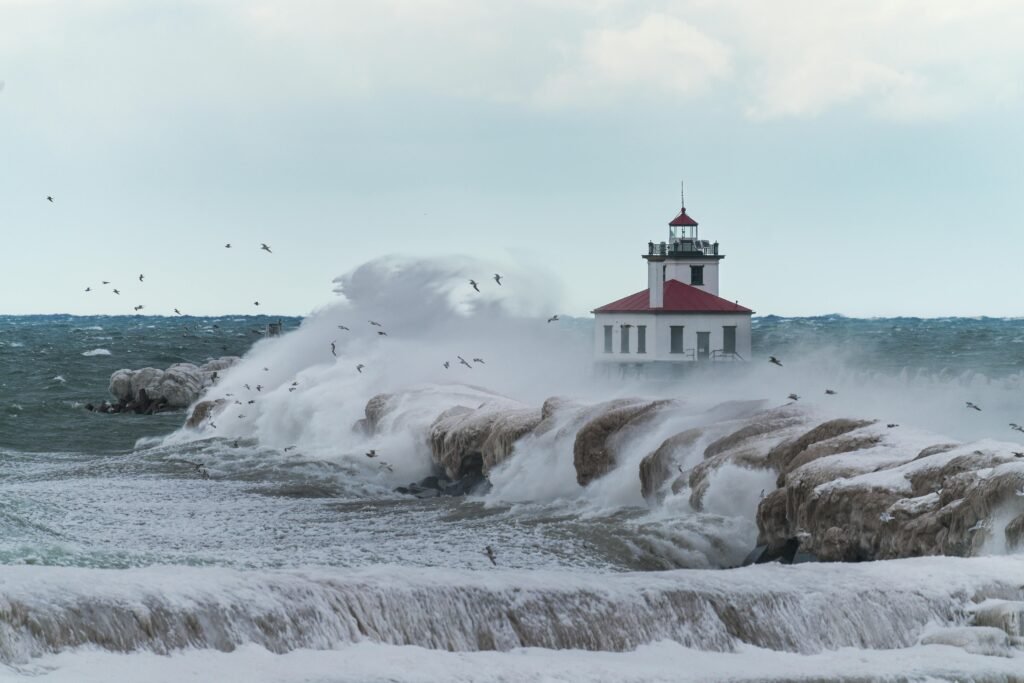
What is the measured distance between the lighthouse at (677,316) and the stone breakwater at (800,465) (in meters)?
12.6

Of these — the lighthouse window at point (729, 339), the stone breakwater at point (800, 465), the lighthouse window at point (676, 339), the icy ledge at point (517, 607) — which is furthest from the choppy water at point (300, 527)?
the lighthouse window at point (676, 339)

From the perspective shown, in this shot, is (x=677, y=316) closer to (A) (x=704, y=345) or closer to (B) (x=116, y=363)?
(A) (x=704, y=345)

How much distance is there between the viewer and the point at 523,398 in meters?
41.0

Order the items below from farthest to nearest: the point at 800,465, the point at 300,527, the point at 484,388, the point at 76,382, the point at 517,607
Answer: the point at 76,382
the point at 484,388
the point at 300,527
the point at 800,465
the point at 517,607

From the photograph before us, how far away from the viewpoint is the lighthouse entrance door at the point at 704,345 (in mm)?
42625

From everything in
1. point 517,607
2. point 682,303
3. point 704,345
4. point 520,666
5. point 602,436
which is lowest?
point 520,666

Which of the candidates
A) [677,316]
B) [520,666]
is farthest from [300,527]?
[677,316]

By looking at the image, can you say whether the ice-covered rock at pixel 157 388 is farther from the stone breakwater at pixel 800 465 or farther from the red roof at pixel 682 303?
the stone breakwater at pixel 800 465

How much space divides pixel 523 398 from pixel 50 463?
12.9 meters

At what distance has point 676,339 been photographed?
140 ft

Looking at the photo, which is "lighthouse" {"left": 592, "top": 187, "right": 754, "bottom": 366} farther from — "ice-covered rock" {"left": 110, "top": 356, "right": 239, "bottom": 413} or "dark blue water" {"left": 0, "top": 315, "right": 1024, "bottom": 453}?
"ice-covered rock" {"left": 110, "top": 356, "right": 239, "bottom": 413}

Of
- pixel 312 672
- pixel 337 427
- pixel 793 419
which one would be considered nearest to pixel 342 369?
pixel 337 427

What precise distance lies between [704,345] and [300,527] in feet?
71.4

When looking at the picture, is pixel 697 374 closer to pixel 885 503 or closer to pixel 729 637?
pixel 885 503
